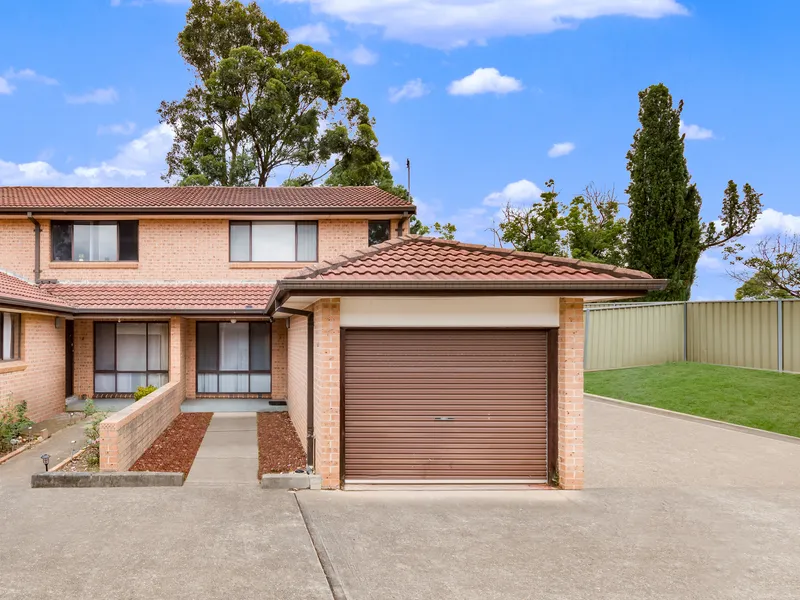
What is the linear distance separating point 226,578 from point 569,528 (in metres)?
3.79

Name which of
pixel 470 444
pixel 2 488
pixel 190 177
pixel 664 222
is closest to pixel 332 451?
pixel 470 444

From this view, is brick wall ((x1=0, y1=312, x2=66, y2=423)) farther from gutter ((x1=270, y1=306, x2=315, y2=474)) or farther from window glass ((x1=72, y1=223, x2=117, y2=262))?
gutter ((x1=270, y1=306, x2=315, y2=474))

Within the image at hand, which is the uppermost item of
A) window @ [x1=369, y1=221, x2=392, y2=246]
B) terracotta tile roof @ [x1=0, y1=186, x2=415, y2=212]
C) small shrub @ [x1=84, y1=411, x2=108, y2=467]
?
terracotta tile roof @ [x1=0, y1=186, x2=415, y2=212]

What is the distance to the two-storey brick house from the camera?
7.79m

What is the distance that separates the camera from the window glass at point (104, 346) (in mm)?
15086

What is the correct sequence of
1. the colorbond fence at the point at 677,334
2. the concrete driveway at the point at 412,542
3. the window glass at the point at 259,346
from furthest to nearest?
the colorbond fence at the point at 677,334
the window glass at the point at 259,346
the concrete driveway at the point at 412,542

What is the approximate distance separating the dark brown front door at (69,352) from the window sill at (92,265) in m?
1.78

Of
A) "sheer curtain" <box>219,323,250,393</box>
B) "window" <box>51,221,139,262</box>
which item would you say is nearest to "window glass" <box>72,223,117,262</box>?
"window" <box>51,221,139,262</box>

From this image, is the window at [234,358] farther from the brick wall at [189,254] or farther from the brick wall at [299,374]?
the brick wall at [299,374]

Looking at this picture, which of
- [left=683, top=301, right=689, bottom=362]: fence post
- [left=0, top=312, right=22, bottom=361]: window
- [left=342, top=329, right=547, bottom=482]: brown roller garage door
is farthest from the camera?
[left=683, top=301, right=689, bottom=362]: fence post

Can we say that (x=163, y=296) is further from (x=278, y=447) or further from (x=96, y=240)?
(x=278, y=447)

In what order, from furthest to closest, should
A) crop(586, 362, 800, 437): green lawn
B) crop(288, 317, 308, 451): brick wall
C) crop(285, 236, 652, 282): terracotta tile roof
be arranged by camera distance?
crop(586, 362, 800, 437): green lawn, crop(288, 317, 308, 451): brick wall, crop(285, 236, 652, 282): terracotta tile roof

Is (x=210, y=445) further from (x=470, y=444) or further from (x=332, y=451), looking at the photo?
(x=470, y=444)

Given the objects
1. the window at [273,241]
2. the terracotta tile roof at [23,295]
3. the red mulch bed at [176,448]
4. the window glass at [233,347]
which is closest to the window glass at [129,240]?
the terracotta tile roof at [23,295]
